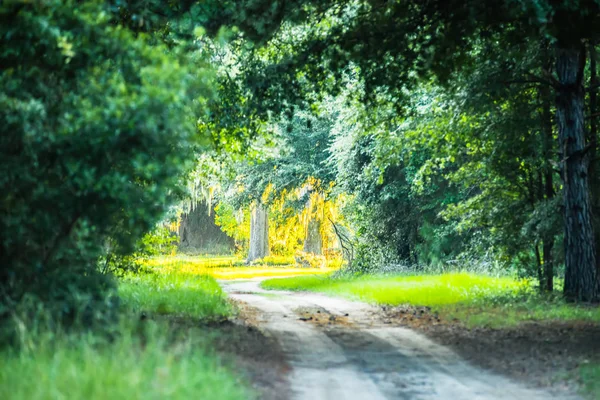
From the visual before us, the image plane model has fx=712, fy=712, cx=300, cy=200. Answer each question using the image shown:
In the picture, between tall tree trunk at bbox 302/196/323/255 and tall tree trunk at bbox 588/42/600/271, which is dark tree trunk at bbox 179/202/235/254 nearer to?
tall tree trunk at bbox 302/196/323/255

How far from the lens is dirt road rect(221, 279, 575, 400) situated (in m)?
7.87

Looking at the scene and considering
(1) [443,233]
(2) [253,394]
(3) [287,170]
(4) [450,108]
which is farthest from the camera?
(3) [287,170]

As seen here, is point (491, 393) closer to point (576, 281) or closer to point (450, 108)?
point (576, 281)

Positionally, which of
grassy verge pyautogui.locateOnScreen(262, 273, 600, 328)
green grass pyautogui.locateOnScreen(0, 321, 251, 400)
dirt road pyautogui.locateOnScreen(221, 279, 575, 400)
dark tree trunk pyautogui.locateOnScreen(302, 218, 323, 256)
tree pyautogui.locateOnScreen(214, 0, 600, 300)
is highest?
tree pyautogui.locateOnScreen(214, 0, 600, 300)

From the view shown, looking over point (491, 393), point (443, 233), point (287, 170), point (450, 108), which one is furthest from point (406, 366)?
point (287, 170)

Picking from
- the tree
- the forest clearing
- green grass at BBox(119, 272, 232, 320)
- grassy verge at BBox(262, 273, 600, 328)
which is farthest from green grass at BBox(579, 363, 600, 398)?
green grass at BBox(119, 272, 232, 320)

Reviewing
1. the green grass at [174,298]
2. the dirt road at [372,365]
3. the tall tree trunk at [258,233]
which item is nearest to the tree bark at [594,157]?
→ the dirt road at [372,365]

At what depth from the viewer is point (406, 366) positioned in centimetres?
940

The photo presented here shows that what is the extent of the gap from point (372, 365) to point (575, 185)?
761cm

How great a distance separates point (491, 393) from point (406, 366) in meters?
1.61

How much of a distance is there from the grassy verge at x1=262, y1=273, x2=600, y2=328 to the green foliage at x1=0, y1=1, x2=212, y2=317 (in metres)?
7.98

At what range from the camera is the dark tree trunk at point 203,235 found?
2589 inches

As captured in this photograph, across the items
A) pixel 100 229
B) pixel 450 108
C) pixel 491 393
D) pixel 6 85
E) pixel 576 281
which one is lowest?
pixel 491 393

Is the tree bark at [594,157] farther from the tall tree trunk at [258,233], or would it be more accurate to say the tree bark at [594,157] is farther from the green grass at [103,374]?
the tall tree trunk at [258,233]
